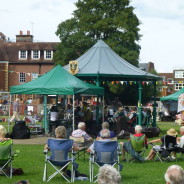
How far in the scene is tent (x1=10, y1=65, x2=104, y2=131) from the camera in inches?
773

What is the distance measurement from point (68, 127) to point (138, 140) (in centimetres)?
864

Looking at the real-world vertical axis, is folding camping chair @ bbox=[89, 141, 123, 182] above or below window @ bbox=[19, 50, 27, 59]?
below

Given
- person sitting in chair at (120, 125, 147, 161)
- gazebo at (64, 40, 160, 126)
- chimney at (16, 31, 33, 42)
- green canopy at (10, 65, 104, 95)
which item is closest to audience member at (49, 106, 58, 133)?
green canopy at (10, 65, 104, 95)

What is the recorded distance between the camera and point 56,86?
19.9 m

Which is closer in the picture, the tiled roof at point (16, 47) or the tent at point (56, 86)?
the tent at point (56, 86)

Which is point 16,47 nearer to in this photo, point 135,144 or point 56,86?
point 56,86

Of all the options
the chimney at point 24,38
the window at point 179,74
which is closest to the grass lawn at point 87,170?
the chimney at point 24,38

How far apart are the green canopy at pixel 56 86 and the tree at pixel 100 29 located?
27817 mm

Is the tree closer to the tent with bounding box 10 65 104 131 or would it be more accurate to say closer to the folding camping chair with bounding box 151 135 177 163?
the tent with bounding box 10 65 104 131

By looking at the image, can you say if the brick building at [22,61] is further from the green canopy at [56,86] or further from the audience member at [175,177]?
the audience member at [175,177]

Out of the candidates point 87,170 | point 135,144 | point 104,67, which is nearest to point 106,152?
point 87,170

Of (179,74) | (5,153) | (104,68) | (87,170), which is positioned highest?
(179,74)

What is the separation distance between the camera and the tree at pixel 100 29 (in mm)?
49562

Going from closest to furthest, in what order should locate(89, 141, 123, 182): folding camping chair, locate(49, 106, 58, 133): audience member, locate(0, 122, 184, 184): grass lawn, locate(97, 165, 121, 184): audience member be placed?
locate(97, 165, 121, 184): audience member, locate(0, 122, 184, 184): grass lawn, locate(89, 141, 123, 182): folding camping chair, locate(49, 106, 58, 133): audience member
